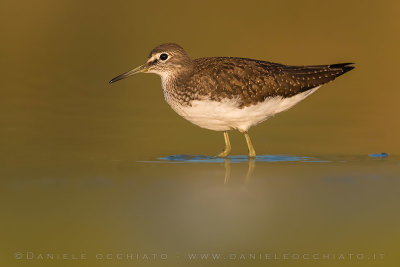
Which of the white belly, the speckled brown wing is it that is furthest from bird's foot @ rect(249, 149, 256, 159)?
the speckled brown wing

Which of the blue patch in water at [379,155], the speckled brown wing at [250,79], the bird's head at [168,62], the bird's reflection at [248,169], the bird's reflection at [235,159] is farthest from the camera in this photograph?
the bird's head at [168,62]

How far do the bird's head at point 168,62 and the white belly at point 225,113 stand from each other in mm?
655

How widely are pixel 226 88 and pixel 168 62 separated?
130 centimetres

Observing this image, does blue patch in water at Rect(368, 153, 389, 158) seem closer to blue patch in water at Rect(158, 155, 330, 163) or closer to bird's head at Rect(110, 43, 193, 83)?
blue patch in water at Rect(158, 155, 330, 163)

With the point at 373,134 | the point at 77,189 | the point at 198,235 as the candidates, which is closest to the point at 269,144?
the point at 373,134

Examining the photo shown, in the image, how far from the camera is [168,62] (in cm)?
1345

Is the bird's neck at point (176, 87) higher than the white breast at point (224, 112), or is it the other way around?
the bird's neck at point (176, 87)

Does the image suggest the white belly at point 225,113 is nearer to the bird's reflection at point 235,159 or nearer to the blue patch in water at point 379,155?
the bird's reflection at point 235,159

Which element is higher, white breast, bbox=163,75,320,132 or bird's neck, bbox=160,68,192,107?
bird's neck, bbox=160,68,192,107

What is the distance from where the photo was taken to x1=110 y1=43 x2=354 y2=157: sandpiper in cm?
1270

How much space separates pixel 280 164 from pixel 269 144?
2045mm

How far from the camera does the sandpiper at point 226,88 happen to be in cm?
1270

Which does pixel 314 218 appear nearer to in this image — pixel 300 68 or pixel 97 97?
pixel 300 68

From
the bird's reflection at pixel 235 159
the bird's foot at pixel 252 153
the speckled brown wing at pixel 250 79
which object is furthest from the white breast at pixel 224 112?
the bird's reflection at pixel 235 159
